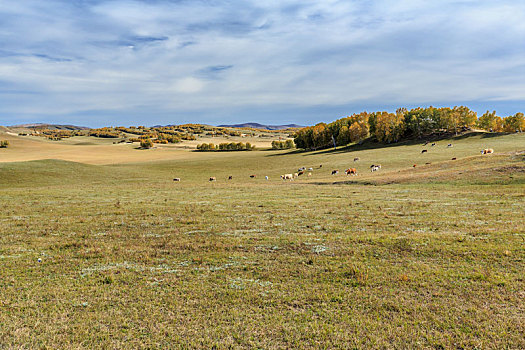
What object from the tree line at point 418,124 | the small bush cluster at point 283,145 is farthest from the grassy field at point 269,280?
the small bush cluster at point 283,145

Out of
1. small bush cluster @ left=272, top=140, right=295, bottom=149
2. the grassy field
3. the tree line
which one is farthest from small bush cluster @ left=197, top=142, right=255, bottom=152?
the grassy field

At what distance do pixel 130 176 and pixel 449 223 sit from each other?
58.9 m

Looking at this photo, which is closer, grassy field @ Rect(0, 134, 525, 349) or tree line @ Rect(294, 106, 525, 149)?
grassy field @ Rect(0, 134, 525, 349)

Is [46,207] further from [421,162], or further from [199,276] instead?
[421,162]

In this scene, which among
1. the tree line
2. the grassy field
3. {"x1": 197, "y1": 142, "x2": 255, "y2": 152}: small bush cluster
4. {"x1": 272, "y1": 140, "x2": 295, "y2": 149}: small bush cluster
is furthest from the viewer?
{"x1": 197, "y1": 142, "x2": 255, "y2": 152}: small bush cluster

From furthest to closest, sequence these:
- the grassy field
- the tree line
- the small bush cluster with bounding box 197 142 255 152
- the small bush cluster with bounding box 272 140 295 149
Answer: the small bush cluster with bounding box 197 142 255 152 < the small bush cluster with bounding box 272 140 295 149 < the tree line < the grassy field

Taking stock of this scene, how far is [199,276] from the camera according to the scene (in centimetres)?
965

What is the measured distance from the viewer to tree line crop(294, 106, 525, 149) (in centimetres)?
10350

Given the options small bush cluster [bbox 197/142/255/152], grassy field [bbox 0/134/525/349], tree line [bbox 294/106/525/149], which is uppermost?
tree line [bbox 294/106/525/149]

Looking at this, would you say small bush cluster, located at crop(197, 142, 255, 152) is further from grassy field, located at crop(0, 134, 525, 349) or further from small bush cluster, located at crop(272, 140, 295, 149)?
grassy field, located at crop(0, 134, 525, 349)

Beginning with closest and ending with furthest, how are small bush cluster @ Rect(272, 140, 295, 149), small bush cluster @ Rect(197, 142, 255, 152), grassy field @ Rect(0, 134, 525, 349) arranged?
1. grassy field @ Rect(0, 134, 525, 349)
2. small bush cluster @ Rect(272, 140, 295, 149)
3. small bush cluster @ Rect(197, 142, 255, 152)

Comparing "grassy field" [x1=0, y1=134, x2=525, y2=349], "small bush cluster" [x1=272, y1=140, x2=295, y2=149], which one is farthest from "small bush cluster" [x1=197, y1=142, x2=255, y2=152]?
"grassy field" [x1=0, y1=134, x2=525, y2=349]

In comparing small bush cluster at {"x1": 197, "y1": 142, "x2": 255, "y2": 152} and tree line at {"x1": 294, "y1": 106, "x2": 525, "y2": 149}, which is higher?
tree line at {"x1": 294, "y1": 106, "x2": 525, "y2": 149}

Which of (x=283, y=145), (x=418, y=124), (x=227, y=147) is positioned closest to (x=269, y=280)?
(x=418, y=124)
